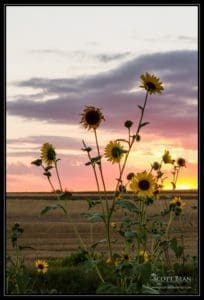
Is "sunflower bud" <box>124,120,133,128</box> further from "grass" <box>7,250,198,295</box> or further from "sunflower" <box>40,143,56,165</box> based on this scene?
"grass" <box>7,250,198,295</box>

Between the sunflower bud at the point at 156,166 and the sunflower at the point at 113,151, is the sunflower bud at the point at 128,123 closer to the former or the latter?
the sunflower at the point at 113,151

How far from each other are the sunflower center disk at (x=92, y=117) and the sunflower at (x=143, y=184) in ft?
1.55

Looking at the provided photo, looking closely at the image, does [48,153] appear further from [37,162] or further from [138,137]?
[138,137]

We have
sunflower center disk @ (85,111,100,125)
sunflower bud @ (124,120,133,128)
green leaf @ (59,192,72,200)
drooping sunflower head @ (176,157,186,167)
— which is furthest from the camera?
drooping sunflower head @ (176,157,186,167)

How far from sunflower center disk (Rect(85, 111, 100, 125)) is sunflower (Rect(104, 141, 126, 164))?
269 millimetres

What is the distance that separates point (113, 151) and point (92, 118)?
0.30 meters

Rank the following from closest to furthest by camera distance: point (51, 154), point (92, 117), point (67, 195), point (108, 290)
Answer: point (108, 290), point (67, 195), point (92, 117), point (51, 154)

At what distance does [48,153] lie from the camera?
12.3 ft

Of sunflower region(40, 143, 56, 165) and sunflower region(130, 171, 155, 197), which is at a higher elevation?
sunflower region(40, 143, 56, 165)

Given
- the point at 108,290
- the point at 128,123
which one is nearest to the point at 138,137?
the point at 128,123

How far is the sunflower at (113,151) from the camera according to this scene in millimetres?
3668

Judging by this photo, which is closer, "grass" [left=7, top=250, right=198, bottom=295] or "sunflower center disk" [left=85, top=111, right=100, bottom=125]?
"sunflower center disk" [left=85, top=111, right=100, bottom=125]

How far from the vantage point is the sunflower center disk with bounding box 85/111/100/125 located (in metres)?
3.47

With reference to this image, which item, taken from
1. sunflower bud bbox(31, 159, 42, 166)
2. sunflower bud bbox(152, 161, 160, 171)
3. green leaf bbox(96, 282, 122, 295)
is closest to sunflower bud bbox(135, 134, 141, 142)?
sunflower bud bbox(31, 159, 42, 166)
